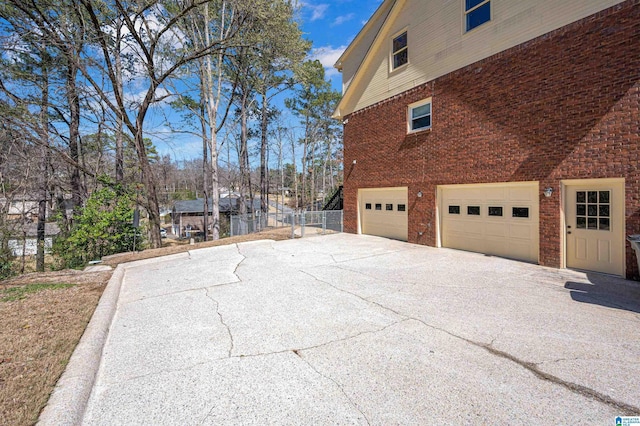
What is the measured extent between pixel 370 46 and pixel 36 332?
42.8 ft

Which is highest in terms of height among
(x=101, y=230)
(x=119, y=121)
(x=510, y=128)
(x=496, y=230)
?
(x=119, y=121)

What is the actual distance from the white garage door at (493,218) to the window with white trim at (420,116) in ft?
7.70

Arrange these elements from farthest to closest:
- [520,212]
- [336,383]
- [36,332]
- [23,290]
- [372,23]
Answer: [372,23] < [520,212] < [23,290] < [36,332] < [336,383]

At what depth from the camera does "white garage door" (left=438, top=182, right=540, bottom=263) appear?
741 centimetres

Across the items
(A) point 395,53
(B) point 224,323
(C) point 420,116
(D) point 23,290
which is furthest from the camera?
(A) point 395,53

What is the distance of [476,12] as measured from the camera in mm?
8422

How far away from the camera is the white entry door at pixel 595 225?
5.96 meters

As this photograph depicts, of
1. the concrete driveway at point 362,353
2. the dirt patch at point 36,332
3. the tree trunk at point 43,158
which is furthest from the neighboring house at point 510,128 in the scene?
the tree trunk at point 43,158

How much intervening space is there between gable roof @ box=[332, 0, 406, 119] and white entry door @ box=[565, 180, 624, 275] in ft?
27.7

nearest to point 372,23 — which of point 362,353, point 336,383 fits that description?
point 362,353

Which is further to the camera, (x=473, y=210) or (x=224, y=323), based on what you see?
(x=473, y=210)

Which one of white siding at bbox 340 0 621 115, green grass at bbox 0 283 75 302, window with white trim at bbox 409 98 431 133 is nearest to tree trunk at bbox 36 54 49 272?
green grass at bbox 0 283 75 302

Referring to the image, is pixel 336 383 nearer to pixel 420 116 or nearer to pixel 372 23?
pixel 420 116

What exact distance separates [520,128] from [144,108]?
12.7 m
